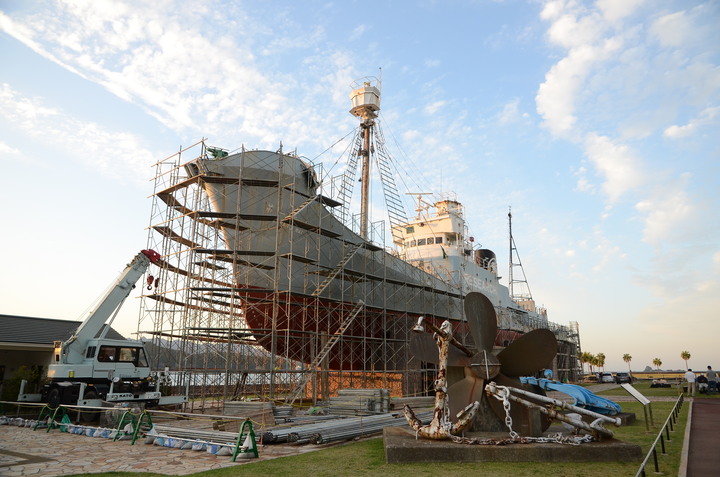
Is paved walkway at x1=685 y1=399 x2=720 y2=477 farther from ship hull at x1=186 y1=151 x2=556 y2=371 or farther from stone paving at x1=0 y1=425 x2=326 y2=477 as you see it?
ship hull at x1=186 y1=151 x2=556 y2=371

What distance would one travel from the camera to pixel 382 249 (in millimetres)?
25672

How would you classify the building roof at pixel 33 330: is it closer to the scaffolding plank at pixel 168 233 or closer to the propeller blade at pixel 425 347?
the scaffolding plank at pixel 168 233

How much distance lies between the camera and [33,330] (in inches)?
934

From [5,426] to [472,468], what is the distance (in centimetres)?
1544

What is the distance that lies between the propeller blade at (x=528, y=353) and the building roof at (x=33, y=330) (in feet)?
70.8

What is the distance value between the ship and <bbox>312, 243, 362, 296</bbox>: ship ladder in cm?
9

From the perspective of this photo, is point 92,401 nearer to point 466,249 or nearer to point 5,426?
point 5,426

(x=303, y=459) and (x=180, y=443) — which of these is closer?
(x=303, y=459)

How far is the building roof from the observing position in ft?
71.2

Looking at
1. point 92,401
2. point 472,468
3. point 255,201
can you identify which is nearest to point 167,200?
point 255,201

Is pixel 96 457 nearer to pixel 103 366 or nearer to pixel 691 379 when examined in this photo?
pixel 103 366

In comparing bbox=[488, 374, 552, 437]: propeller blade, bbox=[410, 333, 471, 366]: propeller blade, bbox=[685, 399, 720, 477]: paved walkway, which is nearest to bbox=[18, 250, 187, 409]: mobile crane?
bbox=[410, 333, 471, 366]: propeller blade

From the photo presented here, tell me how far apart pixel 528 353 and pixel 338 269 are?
12.7 metres

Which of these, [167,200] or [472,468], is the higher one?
[167,200]
